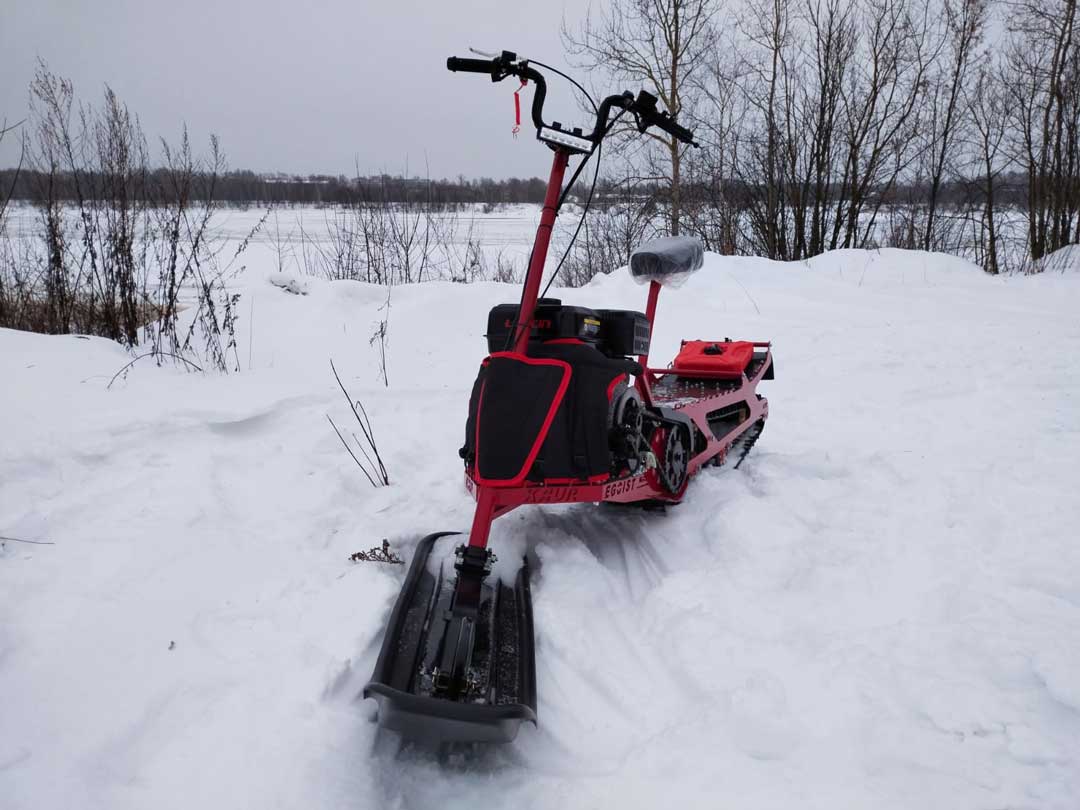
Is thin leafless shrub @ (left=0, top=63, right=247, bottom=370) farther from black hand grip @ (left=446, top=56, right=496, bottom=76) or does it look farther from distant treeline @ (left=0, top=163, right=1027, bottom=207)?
black hand grip @ (left=446, top=56, right=496, bottom=76)

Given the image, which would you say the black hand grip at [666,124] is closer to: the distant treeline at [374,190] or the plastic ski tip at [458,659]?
the plastic ski tip at [458,659]

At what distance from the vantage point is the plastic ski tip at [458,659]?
165cm

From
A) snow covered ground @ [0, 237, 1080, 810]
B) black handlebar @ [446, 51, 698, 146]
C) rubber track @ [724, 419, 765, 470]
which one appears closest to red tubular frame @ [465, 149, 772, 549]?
black handlebar @ [446, 51, 698, 146]

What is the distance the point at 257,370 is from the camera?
4656 mm

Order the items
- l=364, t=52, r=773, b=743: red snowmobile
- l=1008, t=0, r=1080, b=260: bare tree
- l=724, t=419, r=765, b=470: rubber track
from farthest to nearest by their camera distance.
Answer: l=1008, t=0, r=1080, b=260: bare tree < l=724, t=419, r=765, b=470: rubber track < l=364, t=52, r=773, b=743: red snowmobile

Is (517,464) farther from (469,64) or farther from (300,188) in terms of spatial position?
(300,188)

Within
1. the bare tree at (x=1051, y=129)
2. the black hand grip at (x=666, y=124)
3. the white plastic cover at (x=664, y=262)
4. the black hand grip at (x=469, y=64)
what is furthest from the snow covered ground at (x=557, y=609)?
the bare tree at (x=1051, y=129)

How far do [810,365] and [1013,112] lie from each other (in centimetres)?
1175

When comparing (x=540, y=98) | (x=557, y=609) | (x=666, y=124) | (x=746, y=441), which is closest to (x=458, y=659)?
(x=557, y=609)

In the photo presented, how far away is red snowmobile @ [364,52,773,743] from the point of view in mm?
1811

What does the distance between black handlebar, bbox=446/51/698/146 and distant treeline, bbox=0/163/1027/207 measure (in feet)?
11.9

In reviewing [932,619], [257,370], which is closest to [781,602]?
[932,619]

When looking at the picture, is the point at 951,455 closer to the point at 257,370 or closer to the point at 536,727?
the point at 536,727

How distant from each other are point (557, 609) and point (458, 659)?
534mm
